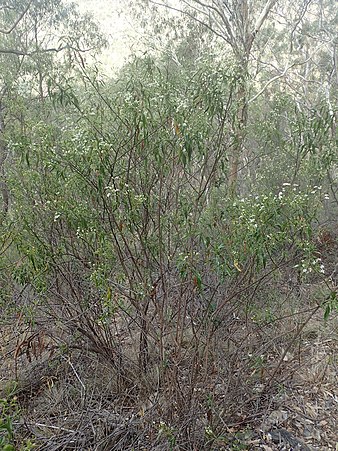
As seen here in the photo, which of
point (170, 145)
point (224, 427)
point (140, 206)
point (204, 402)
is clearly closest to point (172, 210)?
point (140, 206)

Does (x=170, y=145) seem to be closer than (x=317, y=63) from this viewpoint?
Yes

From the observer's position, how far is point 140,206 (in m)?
3.65

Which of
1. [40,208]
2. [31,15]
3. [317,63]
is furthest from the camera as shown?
[317,63]

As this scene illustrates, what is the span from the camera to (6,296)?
13.3 ft

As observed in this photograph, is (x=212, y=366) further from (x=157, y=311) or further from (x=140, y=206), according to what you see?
(x=140, y=206)

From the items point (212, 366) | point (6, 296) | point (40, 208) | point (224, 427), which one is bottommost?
point (224, 427)

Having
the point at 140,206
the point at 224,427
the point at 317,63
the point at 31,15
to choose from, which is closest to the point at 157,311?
the point at 140,206

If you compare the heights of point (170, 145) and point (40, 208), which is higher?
point (170, 145)

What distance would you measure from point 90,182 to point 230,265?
4.15 feet

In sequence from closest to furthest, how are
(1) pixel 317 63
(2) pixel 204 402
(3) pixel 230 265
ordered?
(3) pixel 230 265
(2) pixel 204 402
(1) pixel 317 63

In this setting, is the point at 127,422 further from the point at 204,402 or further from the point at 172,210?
the point at 172,210

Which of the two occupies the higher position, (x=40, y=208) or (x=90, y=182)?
(x=90, y=182)

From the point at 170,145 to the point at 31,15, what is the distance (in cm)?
1079

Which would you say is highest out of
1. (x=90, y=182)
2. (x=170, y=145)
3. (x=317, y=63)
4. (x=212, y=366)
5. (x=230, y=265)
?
(x=317, y=63)
